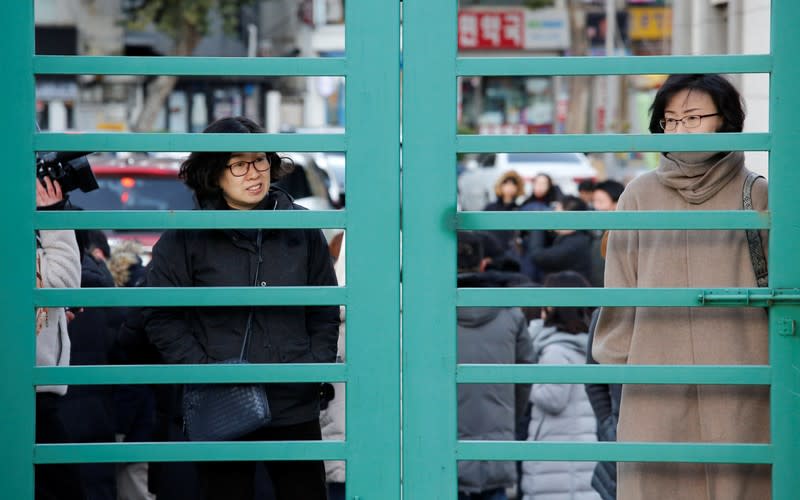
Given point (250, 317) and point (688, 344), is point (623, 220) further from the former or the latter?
point (250, 317)

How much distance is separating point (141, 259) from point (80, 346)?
123 cm

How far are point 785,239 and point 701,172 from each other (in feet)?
1.85

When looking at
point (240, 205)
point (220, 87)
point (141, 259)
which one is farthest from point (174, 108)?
point (240, 205)

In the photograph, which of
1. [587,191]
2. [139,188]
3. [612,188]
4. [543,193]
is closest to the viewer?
[139,188]

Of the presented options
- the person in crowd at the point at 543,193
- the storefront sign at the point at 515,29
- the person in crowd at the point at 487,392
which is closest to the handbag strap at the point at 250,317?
the person in crowd at the point at 487,392

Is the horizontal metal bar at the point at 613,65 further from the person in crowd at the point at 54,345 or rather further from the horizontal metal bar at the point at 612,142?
the person in crowd at the point at 54,345

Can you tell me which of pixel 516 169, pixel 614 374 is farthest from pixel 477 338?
pixel 516 169

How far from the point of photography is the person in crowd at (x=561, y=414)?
19.9ft

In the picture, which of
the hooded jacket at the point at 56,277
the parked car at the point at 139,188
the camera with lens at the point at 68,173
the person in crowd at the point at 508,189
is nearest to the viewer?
the hooded jacket at the point at 56,277

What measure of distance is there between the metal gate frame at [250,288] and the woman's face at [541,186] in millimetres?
9303

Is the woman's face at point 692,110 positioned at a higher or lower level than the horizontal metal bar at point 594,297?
higher

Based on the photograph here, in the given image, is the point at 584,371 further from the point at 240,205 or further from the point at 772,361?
the point at 240,205

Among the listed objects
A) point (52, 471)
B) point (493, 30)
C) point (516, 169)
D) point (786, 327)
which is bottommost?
point (52, 471)

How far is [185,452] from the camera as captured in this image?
2.99 metres
